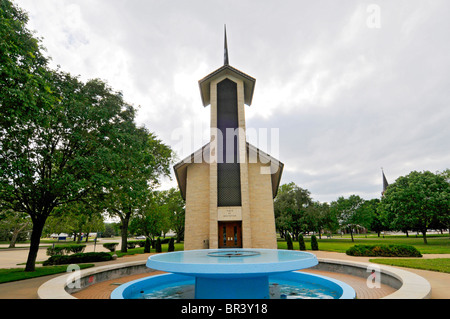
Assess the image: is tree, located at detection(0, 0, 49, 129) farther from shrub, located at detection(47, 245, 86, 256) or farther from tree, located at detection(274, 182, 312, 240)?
tree, located at detection(274, 182, 312, 240)

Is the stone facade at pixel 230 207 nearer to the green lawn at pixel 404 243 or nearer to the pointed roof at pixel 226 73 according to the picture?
the pointed roof at pixel 226 73

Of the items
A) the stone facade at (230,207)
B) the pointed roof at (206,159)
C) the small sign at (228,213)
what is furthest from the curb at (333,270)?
the pointed roof at (206,159)

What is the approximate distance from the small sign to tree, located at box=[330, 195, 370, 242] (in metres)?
34.2

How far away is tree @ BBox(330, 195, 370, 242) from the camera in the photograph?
44.2 m

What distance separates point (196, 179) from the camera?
819 inches

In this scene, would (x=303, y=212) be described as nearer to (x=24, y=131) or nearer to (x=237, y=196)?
(x=237, y=196)

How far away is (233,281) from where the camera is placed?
7320 mm

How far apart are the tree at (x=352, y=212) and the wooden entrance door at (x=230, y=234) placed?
111 ft

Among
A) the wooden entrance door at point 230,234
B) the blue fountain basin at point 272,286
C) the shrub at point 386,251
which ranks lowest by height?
the blue fountain basin at point 272,286

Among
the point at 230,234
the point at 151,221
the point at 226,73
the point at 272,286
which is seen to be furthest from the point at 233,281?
the point at 151,221

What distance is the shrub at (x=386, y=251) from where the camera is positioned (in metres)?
16.4

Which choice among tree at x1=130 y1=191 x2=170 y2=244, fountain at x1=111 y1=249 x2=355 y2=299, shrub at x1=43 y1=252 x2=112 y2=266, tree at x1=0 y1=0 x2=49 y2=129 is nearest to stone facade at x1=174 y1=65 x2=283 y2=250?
shrub at x1=43 y1=252 x2=112 y2=266
